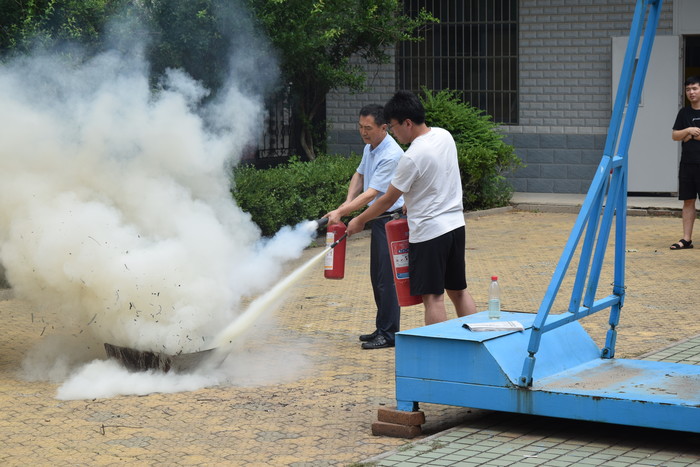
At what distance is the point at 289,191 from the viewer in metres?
13.2

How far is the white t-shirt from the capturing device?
265 inches

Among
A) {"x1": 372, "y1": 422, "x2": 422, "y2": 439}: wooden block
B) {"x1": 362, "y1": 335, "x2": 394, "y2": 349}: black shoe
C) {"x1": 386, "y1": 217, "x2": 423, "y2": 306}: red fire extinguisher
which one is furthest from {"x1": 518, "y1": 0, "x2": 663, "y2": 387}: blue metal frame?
{"x1": 362, "y1": 335, "x2": 394, "y2": 349}: black shoe

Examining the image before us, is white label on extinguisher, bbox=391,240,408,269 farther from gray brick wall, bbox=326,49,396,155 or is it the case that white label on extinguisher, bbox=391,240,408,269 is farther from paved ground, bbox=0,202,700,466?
gray brick wall, bbox=326,49,396,155

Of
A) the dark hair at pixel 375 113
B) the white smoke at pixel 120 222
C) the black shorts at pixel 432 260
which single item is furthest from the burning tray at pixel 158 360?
the dark hair at pixel 375 113

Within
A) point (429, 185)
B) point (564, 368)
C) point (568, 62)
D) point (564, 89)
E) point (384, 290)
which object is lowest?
point (564, 368)

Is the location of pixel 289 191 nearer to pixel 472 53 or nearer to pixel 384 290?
pixel 384 290

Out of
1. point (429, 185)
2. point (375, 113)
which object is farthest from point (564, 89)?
point (429, 185)

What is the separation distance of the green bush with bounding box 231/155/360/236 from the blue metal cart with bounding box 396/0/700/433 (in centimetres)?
616

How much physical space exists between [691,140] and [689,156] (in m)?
0.18

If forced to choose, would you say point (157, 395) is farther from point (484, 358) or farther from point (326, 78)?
point (326, 78)

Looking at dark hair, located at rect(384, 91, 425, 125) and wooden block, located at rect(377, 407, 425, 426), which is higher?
dark hair, located at rect(384, 91, 425, 125)

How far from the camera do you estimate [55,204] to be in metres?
7.34

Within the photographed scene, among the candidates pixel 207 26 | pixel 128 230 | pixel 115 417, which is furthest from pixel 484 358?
pixel 207 26

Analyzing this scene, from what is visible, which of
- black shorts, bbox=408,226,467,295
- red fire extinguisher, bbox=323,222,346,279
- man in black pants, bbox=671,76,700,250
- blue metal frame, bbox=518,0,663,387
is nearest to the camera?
blue metal frame, bbox=518,0,663,387
